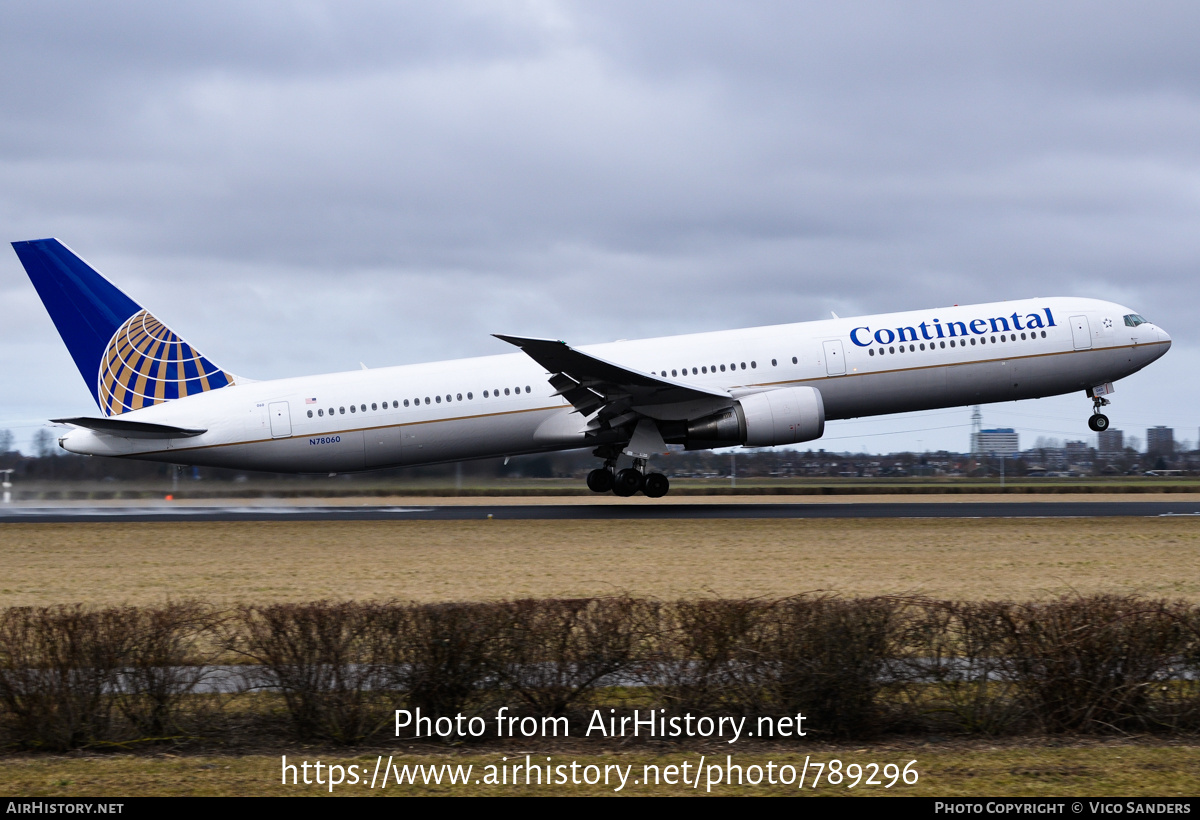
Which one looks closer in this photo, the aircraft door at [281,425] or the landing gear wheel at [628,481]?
the aircraft door at [281,425]

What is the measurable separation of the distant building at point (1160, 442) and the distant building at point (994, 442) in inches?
286

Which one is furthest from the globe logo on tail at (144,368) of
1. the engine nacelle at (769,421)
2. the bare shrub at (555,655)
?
the bare shrub at (555,655)

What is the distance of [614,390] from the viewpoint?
28000 millimetres

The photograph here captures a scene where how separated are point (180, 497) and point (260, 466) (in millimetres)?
8210

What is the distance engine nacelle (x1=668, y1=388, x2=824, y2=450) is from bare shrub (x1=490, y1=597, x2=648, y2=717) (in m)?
20.3

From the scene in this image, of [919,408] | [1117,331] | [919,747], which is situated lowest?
[919,747]

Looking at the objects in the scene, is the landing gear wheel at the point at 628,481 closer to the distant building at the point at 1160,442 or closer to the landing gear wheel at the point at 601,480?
the landing gear wheel at the point at 601,480

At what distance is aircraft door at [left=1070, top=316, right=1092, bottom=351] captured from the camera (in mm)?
29688

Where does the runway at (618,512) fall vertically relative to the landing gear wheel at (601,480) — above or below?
below

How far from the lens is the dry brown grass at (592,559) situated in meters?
14.2

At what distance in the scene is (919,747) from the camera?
7.57 meters

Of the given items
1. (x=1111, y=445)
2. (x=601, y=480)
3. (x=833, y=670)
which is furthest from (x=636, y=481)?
(x=1111, y=445)
